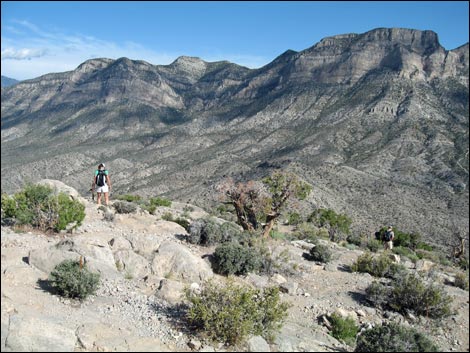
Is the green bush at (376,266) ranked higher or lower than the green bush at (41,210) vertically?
lower

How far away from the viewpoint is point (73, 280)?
8.24 metres

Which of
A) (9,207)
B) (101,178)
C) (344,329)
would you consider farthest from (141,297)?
(101,178)

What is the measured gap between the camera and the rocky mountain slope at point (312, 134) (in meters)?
54.3

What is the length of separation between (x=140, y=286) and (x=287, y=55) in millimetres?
168576

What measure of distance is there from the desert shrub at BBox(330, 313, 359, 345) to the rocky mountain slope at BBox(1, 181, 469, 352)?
0.25 m

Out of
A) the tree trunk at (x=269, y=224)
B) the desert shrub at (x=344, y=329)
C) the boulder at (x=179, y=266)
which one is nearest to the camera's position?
the desert shrub at (x=344, y=329)

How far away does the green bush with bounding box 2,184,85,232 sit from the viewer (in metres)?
12.0

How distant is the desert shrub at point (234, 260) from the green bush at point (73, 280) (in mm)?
4042

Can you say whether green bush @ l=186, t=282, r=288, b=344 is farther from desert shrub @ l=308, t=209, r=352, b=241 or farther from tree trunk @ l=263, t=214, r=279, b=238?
desert shrub @ l=308, t=209, r=352, b=241

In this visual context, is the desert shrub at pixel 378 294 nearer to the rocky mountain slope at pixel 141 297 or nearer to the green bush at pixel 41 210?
the rocky mountain slope at pixel 141 297

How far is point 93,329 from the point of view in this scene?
725 cm

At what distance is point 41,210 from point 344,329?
924 centimetres

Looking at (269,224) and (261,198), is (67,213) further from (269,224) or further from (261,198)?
(261,198)

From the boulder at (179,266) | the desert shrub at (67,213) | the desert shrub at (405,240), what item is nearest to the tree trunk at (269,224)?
the boulder at (179,266)
